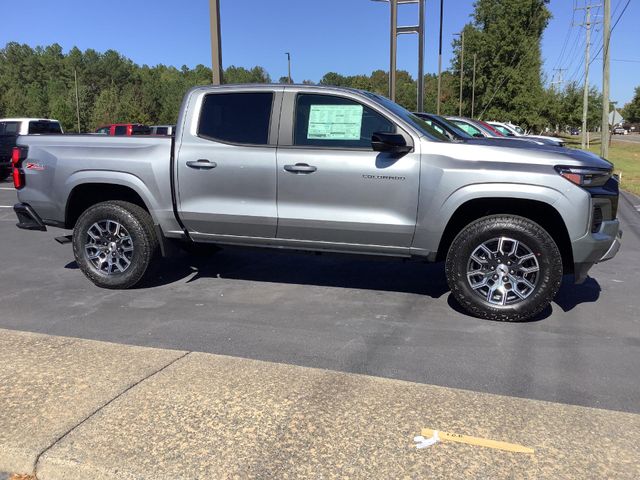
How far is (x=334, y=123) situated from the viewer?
5.11 metres

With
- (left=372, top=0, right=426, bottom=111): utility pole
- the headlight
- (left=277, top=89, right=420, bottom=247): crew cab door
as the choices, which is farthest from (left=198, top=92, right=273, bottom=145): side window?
(left=372, top=0, right=426, bottom=111): utility pole

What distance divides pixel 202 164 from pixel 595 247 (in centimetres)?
345

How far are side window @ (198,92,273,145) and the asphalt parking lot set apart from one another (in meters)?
1.45

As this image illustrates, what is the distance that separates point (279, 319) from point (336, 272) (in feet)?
5.83

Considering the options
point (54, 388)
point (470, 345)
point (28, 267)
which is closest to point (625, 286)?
point (470, 345)

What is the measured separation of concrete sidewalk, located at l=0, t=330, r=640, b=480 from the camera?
2.65 metres

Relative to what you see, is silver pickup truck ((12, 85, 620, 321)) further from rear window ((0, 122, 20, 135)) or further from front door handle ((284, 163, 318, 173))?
rear window ((0, 122, 20, 135))

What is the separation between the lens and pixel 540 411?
10.3 feet

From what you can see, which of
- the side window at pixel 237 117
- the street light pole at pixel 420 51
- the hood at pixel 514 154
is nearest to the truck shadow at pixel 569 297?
the hood at pixel 514 154

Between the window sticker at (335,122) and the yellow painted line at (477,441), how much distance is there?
2.84 m

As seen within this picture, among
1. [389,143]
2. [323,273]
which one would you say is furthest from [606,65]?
[389,143]

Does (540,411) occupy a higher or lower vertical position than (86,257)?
lower

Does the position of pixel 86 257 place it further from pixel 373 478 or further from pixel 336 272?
pixel 373 478

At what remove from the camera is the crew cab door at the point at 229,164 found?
17.0 feet
